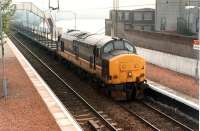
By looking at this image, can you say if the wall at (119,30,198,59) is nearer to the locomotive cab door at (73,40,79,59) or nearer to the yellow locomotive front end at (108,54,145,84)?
the locomotive cab door at (73,40,79,59)

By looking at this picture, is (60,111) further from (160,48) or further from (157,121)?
(160,48)

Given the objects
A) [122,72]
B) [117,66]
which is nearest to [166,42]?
[122,72]

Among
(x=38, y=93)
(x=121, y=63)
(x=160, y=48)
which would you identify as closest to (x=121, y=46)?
(x=121, y=63)

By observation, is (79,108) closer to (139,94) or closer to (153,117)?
(139,94)

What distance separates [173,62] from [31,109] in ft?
47.2

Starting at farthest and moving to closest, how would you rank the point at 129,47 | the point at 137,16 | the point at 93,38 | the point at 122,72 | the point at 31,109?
the point at 137,16 < the point at 93,38 < the point at 129,47 < the point at 122,72 < the point at 31,109

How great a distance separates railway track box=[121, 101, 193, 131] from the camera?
16.5 metres

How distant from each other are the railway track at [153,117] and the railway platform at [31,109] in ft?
10.7

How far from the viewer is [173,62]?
29.5m

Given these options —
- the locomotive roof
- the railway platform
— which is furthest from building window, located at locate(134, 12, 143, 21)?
the railway platform

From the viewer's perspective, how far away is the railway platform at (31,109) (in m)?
15.4

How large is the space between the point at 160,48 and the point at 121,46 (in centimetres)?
1436

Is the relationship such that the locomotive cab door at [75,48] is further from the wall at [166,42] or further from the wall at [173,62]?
the wall at [166,42]

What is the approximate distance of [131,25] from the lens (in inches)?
2121
